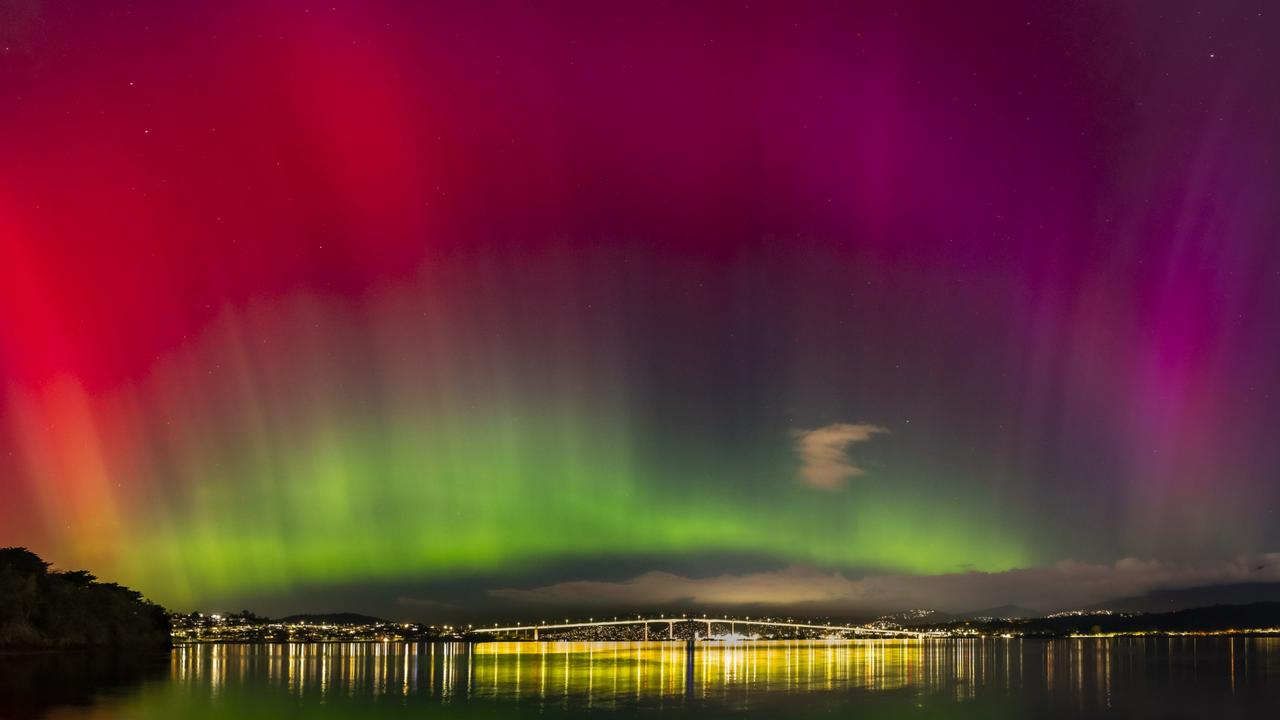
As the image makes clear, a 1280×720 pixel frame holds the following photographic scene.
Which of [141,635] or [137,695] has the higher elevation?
[137,695]

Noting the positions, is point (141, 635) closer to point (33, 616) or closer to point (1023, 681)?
point (33, 616)

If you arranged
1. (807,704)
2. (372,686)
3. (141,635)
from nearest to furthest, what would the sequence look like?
1. (807,704)
2. (372,686)
3. (141,635)

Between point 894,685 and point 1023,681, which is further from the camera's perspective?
point 1023,681

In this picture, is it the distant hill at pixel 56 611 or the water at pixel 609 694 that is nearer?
the water at pixel 609 694

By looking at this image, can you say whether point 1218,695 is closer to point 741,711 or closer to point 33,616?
point 741,711

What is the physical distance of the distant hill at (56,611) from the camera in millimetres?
110938

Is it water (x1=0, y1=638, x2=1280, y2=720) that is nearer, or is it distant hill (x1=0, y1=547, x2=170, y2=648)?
water (x1=0, y1=638, x2=1280, y2=720)

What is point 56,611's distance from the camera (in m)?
121

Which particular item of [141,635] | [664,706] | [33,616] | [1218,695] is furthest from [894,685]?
[141,635]

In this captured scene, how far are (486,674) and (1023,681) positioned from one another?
39867 millimetres

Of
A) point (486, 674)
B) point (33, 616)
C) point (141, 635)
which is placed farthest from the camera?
point (141, 635)

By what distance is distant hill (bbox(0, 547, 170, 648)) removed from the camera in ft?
364

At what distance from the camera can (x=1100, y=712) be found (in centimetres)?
4934

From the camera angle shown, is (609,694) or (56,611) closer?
(609,694)
